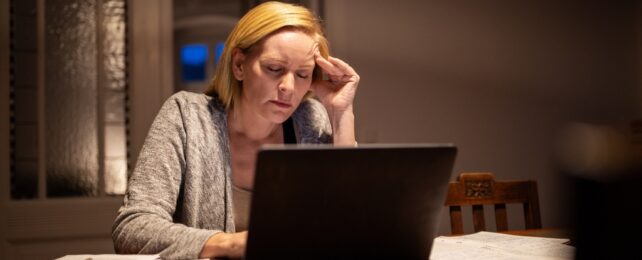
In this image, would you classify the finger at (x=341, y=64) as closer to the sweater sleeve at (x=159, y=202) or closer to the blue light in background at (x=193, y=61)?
the sweater sleeve at (x=159, y=202)

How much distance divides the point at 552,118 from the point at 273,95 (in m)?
2.50

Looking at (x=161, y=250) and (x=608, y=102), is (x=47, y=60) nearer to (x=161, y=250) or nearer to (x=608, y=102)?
(x=161, y=250)

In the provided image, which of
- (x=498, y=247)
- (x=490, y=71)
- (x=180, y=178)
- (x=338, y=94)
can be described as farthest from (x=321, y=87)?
(x=490, y=71)

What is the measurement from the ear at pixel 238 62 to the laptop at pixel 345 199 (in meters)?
0.77

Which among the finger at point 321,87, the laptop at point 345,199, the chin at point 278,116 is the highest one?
the finger at point 321,87

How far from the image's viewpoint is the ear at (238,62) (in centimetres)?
144

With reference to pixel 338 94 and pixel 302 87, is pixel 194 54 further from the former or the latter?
pixel 302 87

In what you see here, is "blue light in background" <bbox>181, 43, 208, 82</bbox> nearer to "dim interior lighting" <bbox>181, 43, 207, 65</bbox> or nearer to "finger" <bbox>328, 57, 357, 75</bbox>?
"dim interior lighting" <bbox>181, 43, 207, 65</bbox>

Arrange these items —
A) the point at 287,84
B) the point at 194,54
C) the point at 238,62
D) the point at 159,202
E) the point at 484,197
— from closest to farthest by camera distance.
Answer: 1. the point at 159,202
2. the point at 287,84
3. the point at 238,62
4. the point at 484,197
5. the point at 194,54

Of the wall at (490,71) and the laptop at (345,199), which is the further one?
the wall at (490,71)

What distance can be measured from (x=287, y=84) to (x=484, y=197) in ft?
1.98

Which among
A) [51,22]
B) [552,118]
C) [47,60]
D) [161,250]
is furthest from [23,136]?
[552,118]

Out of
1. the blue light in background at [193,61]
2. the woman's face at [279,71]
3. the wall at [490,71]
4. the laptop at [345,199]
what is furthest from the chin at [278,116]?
the blue light in background at [193,61]

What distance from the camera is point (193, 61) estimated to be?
7.54 m
